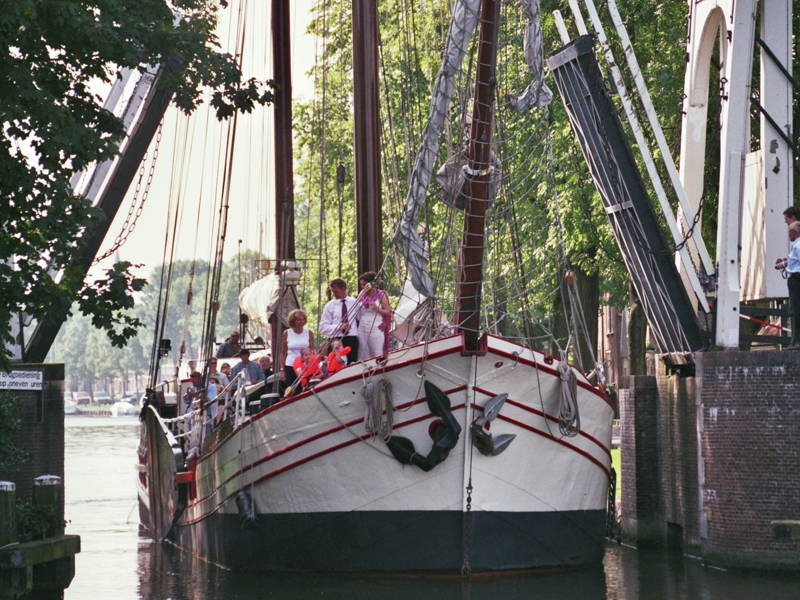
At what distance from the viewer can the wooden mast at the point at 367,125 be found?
22344mm

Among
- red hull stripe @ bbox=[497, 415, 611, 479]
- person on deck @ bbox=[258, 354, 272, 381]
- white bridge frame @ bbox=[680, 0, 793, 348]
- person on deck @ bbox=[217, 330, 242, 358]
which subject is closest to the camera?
red hull stripe @ bbox=[497, 415, 611, 479]

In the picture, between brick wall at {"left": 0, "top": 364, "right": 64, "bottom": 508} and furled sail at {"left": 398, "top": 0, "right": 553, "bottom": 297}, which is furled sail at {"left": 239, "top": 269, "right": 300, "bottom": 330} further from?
brick wall at {"left": 0, "top": 364, "right": 64, "bottom": 508}

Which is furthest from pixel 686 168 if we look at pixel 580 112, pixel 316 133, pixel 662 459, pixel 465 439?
pixel 316 133

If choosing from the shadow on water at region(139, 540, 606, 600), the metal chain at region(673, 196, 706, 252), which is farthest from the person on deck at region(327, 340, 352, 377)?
the metal chain at region(673, 196, 706, 252)

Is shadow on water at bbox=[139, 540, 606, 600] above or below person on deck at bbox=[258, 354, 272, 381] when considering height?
below

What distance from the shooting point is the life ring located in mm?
17047

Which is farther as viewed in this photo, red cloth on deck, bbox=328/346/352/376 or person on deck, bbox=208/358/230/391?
person on deck, bbox=208/358/230/391

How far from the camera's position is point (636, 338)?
30.7 m

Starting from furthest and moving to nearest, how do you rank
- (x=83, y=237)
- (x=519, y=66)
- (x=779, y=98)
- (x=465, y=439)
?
(x=519, y=66) < (x=779, y=98) < (x=465, y=439) < (x=83, y=237)

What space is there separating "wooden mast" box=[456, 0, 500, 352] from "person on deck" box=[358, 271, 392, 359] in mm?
1232

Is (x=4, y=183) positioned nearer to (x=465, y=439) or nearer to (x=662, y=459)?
(x=465, y=439)

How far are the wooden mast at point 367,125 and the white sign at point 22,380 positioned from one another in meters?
4.96

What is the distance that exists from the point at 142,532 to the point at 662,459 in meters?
10.4

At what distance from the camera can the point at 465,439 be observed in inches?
677
